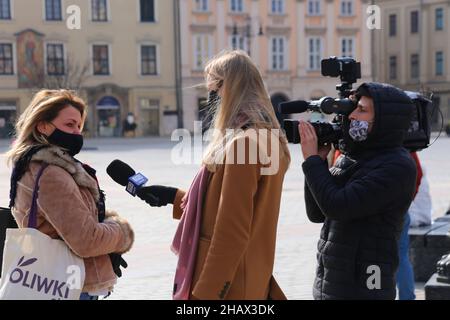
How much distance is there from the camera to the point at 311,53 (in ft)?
151

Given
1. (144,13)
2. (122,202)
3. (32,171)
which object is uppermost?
(144,13)

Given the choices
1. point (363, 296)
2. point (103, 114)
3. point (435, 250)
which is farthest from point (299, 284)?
point (103, 114)

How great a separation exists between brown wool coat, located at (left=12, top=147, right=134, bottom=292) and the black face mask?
0.05 meters

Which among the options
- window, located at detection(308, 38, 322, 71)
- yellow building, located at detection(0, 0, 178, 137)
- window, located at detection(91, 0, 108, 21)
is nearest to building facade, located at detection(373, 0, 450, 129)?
window, located at detection(308, 38, 322, 71)

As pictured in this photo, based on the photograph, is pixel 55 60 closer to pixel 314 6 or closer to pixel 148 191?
pixel 314 6

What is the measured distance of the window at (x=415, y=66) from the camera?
5378 cm

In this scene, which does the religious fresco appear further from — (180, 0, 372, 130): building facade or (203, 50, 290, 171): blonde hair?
(203, 50, 290, 171): blonde hair

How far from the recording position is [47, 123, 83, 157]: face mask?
3174mm

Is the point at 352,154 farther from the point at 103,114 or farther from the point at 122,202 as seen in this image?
the point at 103,114

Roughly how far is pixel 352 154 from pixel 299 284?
11.3 feet

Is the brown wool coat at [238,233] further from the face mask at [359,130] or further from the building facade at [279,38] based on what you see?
the building facade at [279,38]

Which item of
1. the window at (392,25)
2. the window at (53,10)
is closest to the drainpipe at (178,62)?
the window at (53,10)

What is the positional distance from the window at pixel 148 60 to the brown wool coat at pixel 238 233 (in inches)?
1625

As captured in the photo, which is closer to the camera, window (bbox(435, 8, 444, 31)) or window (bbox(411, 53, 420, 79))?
window (bbox(435, 8, 444, 31))
